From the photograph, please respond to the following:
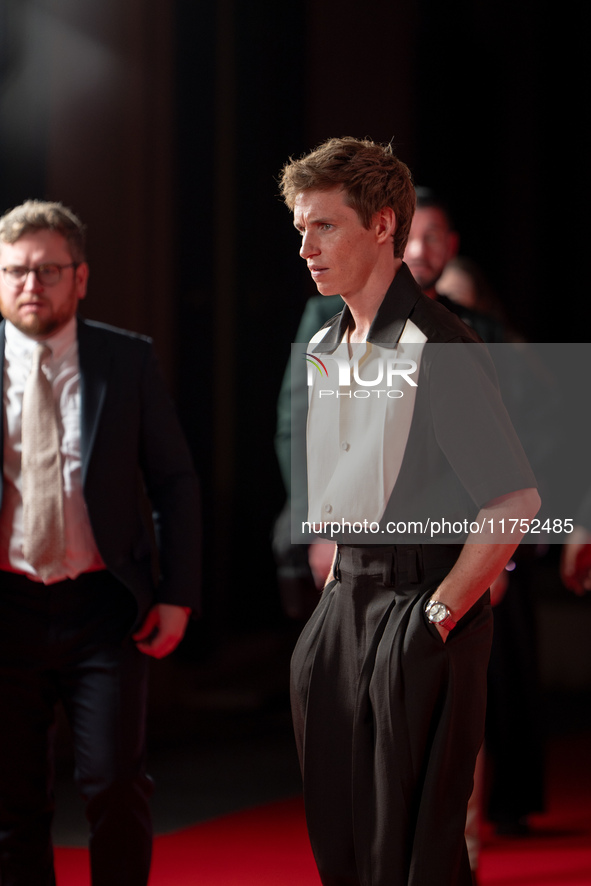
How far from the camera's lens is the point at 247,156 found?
549 centimetres

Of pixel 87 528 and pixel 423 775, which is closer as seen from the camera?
pixel 423 775

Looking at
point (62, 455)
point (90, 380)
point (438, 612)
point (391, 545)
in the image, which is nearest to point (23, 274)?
point (90, 380)

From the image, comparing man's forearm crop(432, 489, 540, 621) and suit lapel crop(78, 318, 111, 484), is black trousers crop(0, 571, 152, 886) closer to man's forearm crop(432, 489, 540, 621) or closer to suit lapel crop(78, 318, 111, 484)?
suit lapel crop(78, 318, 111, 484)

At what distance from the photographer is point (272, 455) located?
18.8 ft

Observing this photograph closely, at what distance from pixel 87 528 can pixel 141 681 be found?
40 centimetres

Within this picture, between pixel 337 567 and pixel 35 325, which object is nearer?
pixel 337 567

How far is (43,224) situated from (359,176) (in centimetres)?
96

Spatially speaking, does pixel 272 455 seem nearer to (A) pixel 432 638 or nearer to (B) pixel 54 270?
(B) pixel 54 270

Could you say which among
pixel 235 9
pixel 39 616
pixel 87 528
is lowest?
pixel 39 616

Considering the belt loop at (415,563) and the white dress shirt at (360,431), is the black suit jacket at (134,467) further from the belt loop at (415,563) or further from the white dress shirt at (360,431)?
the belt loop at (415,563)

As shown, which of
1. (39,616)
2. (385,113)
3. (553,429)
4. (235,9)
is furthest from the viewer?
(385,113)

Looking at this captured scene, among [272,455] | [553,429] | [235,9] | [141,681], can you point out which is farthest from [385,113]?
[141,681]

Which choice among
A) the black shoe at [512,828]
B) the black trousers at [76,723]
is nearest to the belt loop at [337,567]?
the black trousers at [76,723]

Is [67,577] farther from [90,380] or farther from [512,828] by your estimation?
[512,828]
